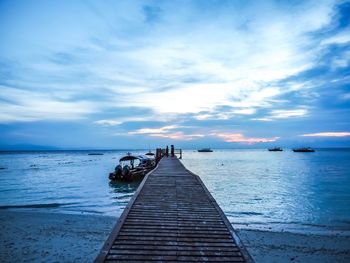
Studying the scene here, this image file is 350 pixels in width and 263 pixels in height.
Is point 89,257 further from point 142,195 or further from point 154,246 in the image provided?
point 154,246

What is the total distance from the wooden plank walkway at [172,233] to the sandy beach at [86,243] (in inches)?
123

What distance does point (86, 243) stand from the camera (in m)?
12.1

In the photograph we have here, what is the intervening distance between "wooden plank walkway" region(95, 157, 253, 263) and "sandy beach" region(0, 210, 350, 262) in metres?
3.13

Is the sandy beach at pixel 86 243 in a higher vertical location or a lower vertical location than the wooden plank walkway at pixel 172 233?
lower

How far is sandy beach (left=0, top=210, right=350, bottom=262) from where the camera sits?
10.7 metres

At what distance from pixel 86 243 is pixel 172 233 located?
20.2 feet

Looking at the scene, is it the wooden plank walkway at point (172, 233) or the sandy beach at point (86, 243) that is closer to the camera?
the wooden plank walkway at point (172, 233)

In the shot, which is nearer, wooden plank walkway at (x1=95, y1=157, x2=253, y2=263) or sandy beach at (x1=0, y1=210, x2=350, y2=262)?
wooden plank walkway at (x1=95, y1=157, x2=253, y2=263)

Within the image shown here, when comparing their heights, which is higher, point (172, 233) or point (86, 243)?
point (172, 233)

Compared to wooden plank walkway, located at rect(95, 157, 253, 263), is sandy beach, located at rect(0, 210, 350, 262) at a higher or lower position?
lower

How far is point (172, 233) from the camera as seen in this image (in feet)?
24.9

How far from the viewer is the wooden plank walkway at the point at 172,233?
638 centimetres

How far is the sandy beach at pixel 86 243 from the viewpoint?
10.7 metres

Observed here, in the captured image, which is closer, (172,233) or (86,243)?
(172,233)
